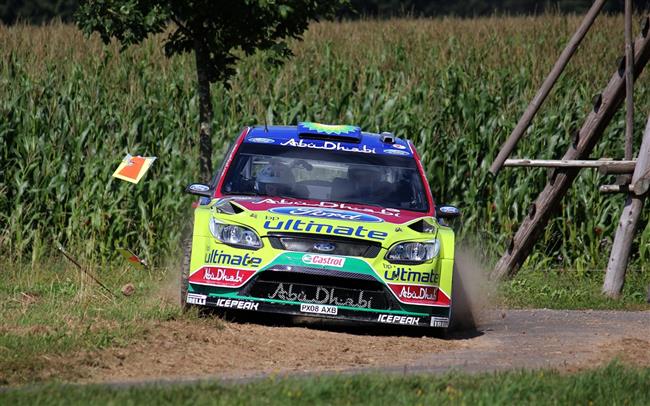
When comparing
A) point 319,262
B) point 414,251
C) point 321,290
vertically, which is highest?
point 414,251

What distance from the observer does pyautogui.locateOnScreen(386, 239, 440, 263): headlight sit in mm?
10625

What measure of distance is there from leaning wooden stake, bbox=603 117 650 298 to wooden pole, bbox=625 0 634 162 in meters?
0.18

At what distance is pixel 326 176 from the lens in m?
12.1

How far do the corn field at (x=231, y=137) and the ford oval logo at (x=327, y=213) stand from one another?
204 inches

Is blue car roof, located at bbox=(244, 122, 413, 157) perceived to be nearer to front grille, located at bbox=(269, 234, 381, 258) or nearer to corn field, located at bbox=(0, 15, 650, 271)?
front grille, located at bbox=(269, 234, 381, 258)

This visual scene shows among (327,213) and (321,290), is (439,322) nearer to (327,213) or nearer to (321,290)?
(321,290)

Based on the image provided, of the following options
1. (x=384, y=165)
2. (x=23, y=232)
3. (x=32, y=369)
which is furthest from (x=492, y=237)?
(x=32, y=369)

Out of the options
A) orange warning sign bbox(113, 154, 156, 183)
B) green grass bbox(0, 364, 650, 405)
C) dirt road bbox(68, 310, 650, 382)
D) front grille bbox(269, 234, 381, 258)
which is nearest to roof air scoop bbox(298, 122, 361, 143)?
orange warning sign bbox(113, 154, 156, 183)

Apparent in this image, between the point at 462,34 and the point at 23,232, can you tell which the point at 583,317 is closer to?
the point at 23,232

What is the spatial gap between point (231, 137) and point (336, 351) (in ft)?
26.4

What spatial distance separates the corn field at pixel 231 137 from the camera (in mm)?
16078

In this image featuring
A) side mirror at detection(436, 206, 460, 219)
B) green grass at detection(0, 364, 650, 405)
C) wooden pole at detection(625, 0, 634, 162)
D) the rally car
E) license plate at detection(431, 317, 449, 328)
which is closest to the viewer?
green grass at detection(0, 364, 650, 405)

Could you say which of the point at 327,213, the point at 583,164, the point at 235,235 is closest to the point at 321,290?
the point at 327,213

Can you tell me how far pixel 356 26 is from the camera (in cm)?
2888
